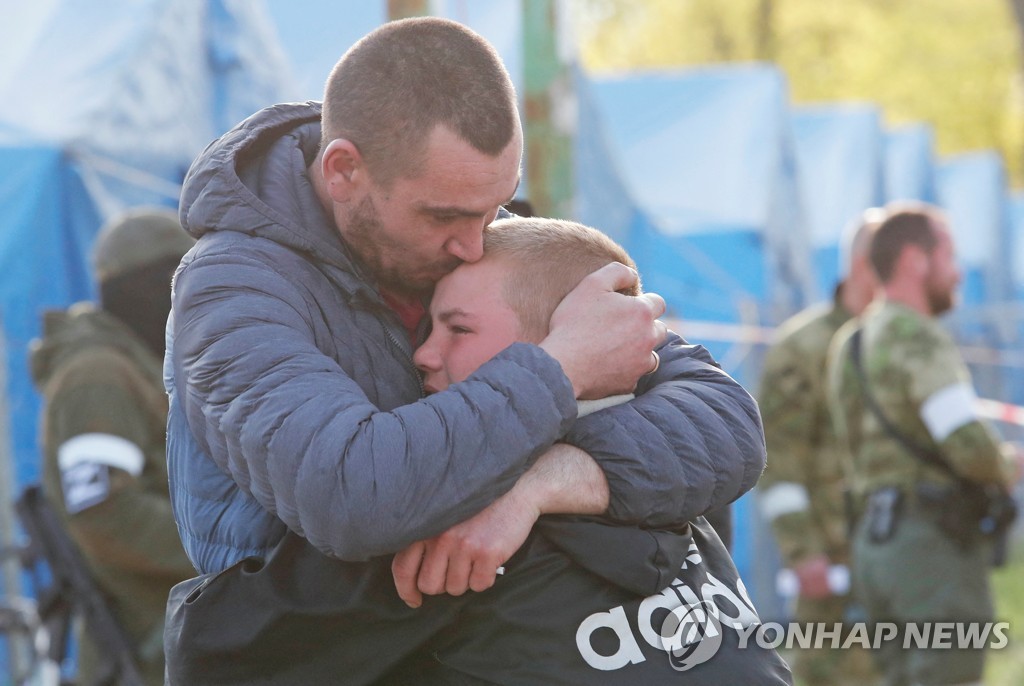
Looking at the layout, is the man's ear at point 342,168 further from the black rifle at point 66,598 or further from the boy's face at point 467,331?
the black rifle at point 66,598

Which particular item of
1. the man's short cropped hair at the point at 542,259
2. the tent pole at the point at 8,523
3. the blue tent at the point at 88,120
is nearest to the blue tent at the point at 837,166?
the blue tent at the point at 88,120

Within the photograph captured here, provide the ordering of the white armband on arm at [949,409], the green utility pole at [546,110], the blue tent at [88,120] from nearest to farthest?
the green utility pole at [546,110], the white armband on arm at [949,409], the blue tent at [88,120]

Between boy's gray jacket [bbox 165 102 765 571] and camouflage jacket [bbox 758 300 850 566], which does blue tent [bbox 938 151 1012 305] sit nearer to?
camouflage jacket [bbox 758 300 850 566]

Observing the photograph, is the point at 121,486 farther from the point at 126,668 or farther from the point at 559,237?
the point at 559,237

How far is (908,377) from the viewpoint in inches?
201

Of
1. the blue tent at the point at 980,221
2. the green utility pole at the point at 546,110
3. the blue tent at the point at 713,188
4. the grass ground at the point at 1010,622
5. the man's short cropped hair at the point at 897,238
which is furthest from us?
the blue tent at the point at 980,221

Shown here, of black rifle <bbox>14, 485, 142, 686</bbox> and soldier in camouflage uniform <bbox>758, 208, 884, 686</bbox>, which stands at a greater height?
black rifle <bbox>14, 485, 142, 686</bbox>

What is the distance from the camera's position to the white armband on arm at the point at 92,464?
12.7ft

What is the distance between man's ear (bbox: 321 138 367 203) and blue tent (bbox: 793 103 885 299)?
1243 cm

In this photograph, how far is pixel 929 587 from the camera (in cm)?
511

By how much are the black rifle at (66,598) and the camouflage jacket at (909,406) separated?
117 inches

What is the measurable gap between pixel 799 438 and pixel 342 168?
4.53 metres

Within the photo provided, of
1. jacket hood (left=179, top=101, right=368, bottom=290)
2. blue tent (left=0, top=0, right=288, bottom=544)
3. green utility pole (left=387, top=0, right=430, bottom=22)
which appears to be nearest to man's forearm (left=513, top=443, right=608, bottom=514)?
jacket hood (left=179, top=101, right=368, bottom=290)

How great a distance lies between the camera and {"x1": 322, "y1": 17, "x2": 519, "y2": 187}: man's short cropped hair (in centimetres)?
188
